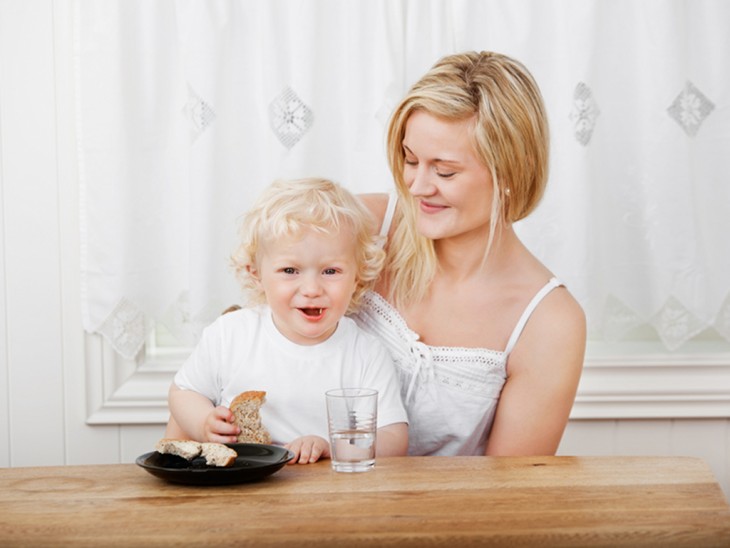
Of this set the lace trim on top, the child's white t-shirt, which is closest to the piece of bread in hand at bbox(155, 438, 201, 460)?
the child's white t-shirt

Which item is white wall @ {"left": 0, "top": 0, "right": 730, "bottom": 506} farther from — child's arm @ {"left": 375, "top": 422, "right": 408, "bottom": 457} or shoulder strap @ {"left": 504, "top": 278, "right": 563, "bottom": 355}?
child's arm @ {"left": 375, "top": 422, "right": 408, "bottom": 457}

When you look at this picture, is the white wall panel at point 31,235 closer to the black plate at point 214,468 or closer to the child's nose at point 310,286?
the child's nose at point 310,286

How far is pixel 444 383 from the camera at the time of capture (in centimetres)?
206

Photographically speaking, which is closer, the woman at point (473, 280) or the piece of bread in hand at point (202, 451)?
the piece of bread in hand at point (202, 451)

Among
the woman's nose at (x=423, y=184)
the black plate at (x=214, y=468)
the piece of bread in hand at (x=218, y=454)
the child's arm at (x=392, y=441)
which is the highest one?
the woman's nose at (x=423, y=184)

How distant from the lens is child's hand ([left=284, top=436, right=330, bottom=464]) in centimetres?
159

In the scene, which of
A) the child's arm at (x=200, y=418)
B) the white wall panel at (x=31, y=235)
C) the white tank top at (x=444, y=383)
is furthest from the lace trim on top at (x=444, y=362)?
the white wall panel at (x=31, y=235)

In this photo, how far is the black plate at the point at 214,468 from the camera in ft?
→ 4.64

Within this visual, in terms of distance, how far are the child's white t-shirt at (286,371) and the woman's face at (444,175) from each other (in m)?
0.26

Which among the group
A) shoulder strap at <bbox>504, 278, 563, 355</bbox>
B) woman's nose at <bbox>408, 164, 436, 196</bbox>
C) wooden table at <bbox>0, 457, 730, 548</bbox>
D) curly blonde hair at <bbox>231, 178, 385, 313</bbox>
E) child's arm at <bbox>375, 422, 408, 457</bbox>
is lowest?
child's arm at <bbox>375, 422, 408, 457</bbox>

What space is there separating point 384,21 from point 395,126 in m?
0.59

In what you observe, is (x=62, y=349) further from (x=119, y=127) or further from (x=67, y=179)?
(x=119, y=127)

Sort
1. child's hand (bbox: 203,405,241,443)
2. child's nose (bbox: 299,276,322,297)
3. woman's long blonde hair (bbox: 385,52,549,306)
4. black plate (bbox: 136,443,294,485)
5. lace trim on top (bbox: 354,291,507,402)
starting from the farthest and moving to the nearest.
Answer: lace trim on top (bbox: 354,291,507,402) < woman's long blonde hair (bbox: 385,52,549,306) < child's nose (bbox: 299,276,322,297) < child's hand (bbox: 203,405,241,443) < black plate (bbox: 136,443,294,485)

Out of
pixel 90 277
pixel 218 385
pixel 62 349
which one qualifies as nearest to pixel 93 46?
pixel 90 277
